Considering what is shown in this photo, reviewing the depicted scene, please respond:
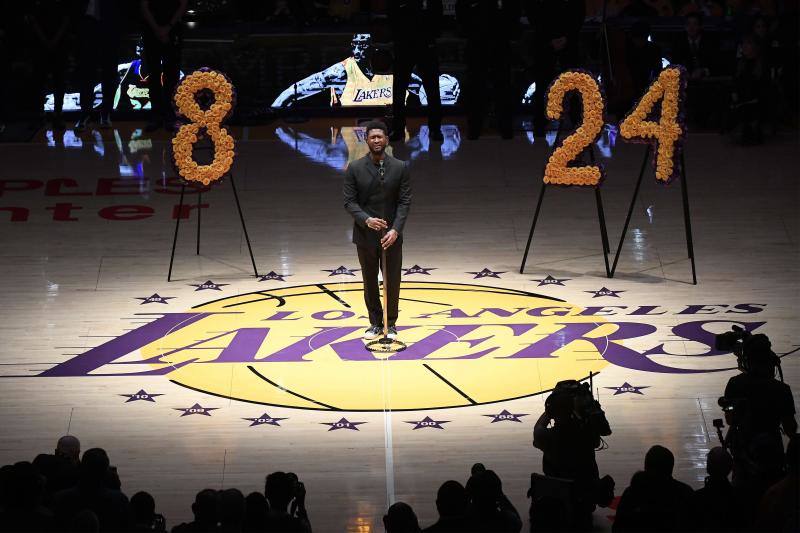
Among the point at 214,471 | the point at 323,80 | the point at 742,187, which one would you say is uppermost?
the point at 323,80

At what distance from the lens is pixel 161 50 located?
20.5m

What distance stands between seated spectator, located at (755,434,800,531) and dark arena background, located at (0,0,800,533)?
17mm

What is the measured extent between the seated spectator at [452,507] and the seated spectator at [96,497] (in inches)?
61.7

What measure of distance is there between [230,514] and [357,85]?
579 inches

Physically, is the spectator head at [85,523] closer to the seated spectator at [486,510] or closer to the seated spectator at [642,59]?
the seated spectator at [486,510]

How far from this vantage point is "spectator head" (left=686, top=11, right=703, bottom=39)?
20311 mm

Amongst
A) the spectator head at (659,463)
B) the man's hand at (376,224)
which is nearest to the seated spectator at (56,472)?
the spectator head at (659,463)

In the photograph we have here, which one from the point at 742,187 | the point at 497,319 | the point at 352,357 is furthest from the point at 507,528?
the point at 742,187

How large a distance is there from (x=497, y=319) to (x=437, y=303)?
726 mm

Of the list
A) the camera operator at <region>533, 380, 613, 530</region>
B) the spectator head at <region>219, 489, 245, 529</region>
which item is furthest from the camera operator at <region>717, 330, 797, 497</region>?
the spectator head at <region>219, 489, 245, 529</region>

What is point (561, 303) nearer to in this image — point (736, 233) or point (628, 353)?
point (628, 353)

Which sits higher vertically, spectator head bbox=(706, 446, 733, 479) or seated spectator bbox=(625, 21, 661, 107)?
seated spectator bbox=(625, 21, 661, 107)

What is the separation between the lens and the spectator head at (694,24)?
20311 mm

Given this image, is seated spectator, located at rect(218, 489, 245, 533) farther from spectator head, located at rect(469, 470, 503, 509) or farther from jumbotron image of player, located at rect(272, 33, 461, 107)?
jumbotron image of player, located at rect(272, 33, 461, 107)
